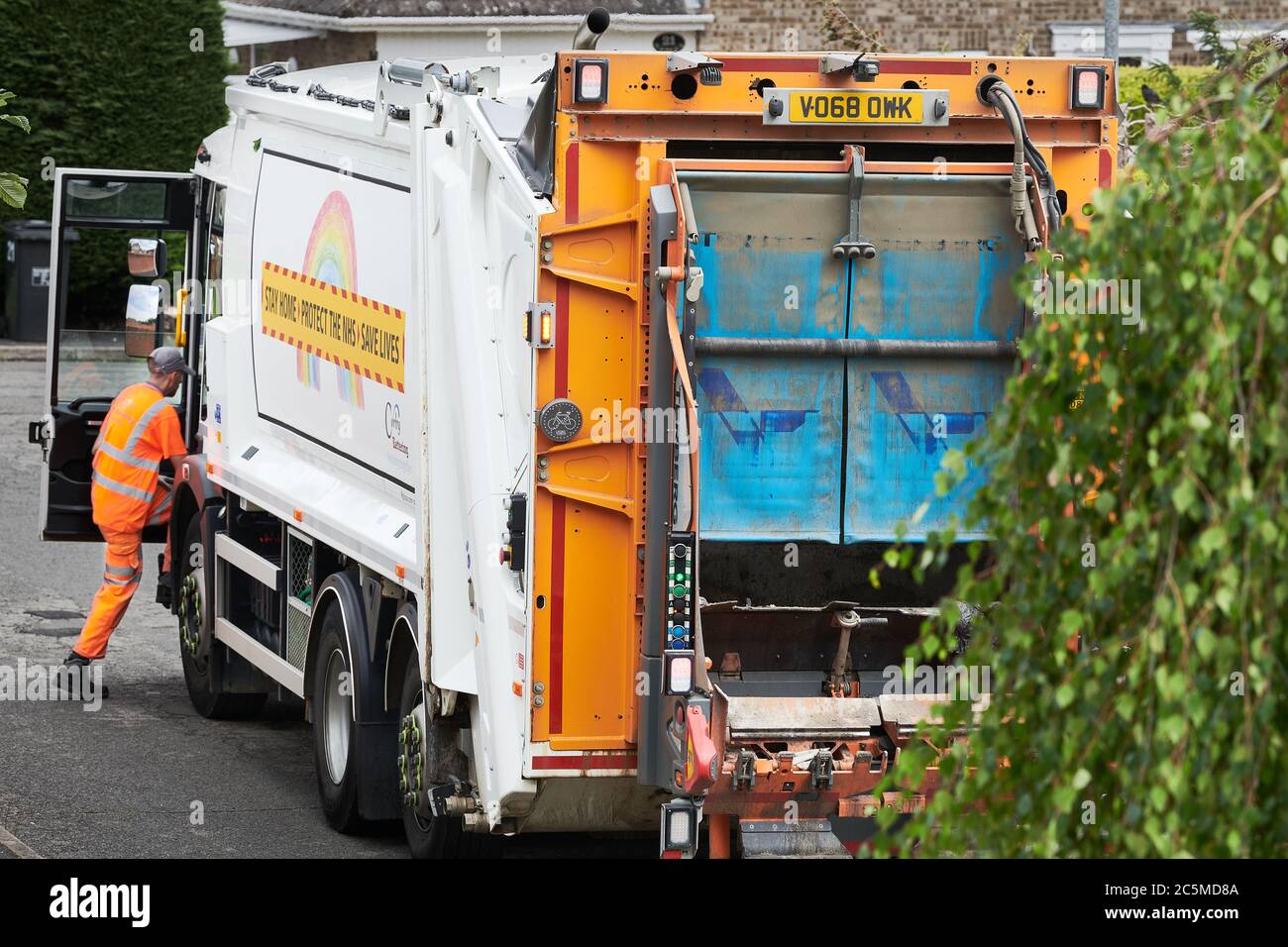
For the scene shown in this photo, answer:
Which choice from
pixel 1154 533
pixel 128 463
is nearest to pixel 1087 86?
pixel 1154 533

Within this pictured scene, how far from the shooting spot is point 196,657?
407 inches

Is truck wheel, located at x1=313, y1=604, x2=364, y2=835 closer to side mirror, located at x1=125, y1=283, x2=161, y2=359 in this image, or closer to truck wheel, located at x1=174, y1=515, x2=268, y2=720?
truck wheel, located at x1=174, y1=515, x2=268, y2=720

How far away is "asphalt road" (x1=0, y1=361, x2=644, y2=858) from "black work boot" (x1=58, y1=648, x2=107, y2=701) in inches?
4.3

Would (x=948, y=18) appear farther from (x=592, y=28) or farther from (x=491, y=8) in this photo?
(x=592, y=28)

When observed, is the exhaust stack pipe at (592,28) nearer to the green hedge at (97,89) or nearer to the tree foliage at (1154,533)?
the tree foliage at (1154,533)

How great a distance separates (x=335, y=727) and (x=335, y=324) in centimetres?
158

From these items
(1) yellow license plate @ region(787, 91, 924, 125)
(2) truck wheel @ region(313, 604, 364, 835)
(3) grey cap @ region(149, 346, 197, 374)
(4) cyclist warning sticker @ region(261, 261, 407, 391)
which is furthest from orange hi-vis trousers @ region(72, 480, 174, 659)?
(1) yellow license plate @ region(787, 91, 924, 125)

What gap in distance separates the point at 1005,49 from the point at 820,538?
23017 millimetres

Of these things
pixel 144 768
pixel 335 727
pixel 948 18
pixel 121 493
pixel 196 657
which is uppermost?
pixel 948 18

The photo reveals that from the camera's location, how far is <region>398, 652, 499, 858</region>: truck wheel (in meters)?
7.20

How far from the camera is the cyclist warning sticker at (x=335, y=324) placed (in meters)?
7.74

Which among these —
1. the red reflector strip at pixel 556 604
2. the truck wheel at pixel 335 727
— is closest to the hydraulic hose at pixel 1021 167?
the red reflector strip at pixel 556 604
